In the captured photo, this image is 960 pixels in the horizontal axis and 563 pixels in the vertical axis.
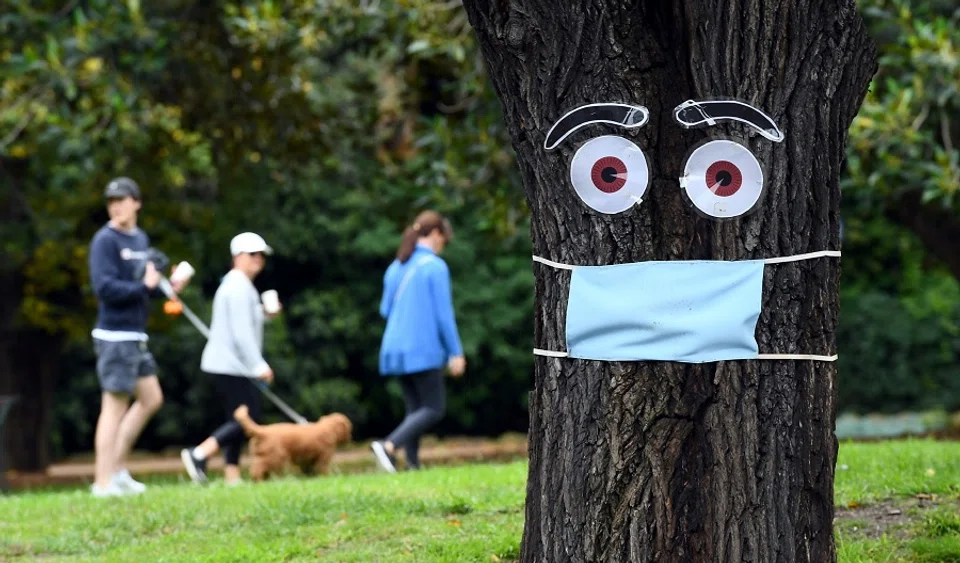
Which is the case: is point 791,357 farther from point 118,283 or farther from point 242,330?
point 242,330

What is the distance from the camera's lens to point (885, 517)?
6.43 m

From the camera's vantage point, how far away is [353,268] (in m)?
21.3

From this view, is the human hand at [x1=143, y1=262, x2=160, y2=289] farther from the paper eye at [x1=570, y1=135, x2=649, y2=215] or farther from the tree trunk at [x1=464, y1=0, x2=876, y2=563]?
the paper eye at [x1=570, y1=135, x2=649, y2=215]

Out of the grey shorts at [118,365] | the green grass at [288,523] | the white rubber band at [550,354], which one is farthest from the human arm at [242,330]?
the white rubber band at [550,354]

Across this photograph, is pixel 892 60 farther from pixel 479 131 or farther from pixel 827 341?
pixel 827 341

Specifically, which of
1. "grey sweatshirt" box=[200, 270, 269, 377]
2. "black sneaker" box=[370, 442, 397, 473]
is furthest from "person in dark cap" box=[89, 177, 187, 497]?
"black sneaker" box=[370, 442, 397, 473]

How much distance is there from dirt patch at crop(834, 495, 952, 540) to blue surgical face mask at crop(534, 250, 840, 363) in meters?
1.82

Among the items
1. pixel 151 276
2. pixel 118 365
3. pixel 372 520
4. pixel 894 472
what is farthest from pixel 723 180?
pixel 118 365

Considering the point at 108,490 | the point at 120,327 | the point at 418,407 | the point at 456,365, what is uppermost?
the point at 120,327

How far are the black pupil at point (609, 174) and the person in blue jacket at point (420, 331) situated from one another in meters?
5.39

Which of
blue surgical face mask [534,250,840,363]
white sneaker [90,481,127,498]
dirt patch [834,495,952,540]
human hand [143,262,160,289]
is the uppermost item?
human hand [143,262,160,289]

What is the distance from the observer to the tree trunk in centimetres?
446

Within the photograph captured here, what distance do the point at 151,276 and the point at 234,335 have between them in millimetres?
939

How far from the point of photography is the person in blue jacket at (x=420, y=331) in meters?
9.94
